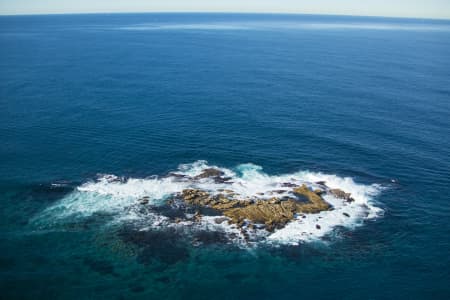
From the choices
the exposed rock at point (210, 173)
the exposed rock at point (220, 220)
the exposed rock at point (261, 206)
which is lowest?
the exposed rock at point (220, 220)

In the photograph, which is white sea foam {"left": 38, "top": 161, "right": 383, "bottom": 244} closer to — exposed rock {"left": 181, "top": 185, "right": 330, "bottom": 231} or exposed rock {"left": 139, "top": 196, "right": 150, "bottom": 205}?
exposed rock {"left": 139, "top": 196, "right": 150, "bottom": 205}

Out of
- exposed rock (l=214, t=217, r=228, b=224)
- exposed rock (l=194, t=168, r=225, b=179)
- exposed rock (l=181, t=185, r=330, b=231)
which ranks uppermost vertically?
exposed rock (l=194, t=168, r=225, b=179)

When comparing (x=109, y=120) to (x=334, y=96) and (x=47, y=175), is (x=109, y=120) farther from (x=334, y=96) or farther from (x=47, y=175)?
(x=334, y=96)

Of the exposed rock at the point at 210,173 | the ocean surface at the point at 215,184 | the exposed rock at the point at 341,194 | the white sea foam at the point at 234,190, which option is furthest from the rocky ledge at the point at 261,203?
the exposed rock at the point at 210,173

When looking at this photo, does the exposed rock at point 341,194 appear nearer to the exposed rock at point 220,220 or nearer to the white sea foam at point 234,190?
the white sea foam at point 234,190

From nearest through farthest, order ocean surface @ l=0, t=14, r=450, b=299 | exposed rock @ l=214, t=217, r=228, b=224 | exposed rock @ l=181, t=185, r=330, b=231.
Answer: ocean surface @ l=0, t=14, r=450, b=299, exposed rock @ l=214, t=217, r=228, b=224, exposed rock @ l=181, t=185, r=330, b=231

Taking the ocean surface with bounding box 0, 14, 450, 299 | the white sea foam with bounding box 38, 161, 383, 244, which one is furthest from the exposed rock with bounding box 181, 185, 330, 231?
the ocean surface with bounding box 0, 14, 450, 299
